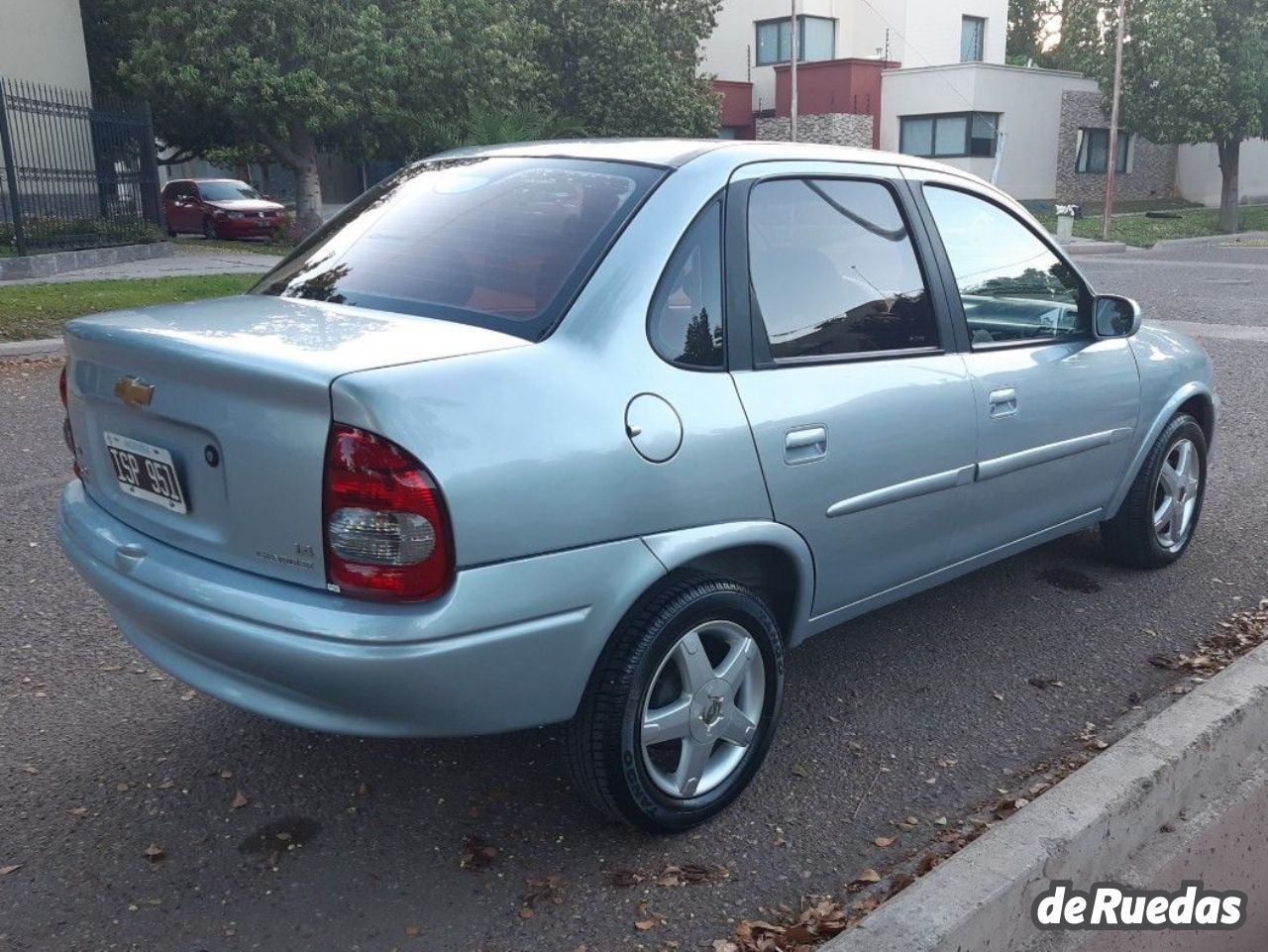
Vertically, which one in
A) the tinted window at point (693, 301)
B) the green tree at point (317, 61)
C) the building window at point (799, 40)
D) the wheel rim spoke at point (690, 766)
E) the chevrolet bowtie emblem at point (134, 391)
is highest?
the building window at point (799, 40)

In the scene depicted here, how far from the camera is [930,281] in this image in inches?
153

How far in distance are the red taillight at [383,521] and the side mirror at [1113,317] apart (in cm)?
294

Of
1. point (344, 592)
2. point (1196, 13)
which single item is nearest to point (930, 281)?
point (344, 592)

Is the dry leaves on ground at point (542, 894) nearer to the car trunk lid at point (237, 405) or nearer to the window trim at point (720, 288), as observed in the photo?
the car trunk lid at point (237, 405)

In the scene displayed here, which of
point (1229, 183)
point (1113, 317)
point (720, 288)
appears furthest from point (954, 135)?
point (720, 288)

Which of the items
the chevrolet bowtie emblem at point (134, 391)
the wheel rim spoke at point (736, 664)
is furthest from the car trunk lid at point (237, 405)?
the wheel rim spoke at point (736, 664)

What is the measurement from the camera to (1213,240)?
29656 millimetres

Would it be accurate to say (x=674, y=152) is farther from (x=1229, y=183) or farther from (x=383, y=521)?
(x=1229, y=183)

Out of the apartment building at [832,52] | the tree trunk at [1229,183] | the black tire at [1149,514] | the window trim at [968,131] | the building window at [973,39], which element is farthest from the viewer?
the building window at [973,39]

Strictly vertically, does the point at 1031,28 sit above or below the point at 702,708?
above

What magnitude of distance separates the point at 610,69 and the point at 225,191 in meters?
10.3

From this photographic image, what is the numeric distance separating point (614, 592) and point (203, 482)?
989 millimetres

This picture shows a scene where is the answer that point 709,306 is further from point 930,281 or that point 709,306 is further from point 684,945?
point 684,945

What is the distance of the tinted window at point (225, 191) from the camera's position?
27422mm
